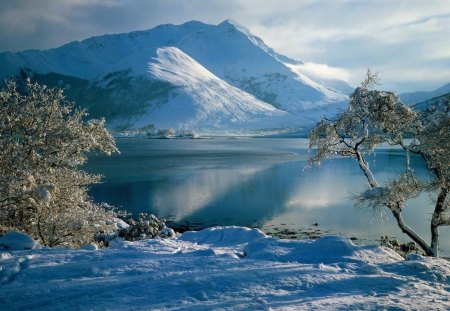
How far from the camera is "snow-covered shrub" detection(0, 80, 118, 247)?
21391 mm

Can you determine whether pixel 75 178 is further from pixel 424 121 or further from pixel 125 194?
pixel 125 194

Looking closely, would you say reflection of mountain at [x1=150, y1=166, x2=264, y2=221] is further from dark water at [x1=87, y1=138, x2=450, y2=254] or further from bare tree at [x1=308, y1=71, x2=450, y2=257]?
bare tree at [x1=308, y1=71, x2=450, y2=257]

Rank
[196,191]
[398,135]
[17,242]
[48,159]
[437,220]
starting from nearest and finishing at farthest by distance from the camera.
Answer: [17,242] < [48,159] < [398,135] < [437,220] < [196,191]

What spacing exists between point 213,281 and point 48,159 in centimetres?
1485

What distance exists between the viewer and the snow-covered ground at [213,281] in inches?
402

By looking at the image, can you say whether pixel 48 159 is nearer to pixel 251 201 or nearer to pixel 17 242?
pixel 17 242

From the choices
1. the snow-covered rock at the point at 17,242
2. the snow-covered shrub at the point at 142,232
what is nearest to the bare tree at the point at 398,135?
the snow-covered shrub at the point at 142,232

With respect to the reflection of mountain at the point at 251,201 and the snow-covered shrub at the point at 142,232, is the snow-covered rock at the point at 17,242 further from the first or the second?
the reflection of mountain at the point at 251,201

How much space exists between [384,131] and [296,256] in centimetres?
1276

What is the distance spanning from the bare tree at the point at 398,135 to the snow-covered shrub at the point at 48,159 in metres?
16.1

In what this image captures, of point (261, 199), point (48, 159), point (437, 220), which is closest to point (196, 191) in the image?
point (261, 199)

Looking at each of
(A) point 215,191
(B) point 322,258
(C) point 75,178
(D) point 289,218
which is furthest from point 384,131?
(A) point 215,191

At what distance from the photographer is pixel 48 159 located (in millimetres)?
21766

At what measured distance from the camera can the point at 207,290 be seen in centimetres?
1095
